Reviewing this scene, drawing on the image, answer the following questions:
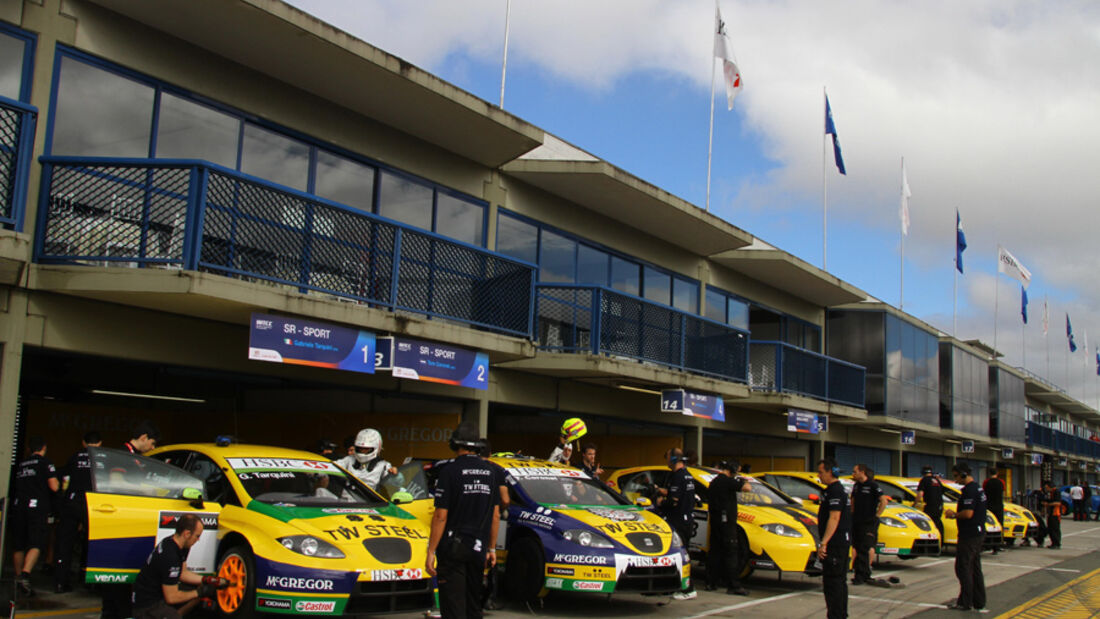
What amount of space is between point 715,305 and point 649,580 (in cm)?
1456

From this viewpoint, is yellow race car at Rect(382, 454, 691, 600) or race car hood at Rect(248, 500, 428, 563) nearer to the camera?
race car hood at Rect(248, 500, 428, 563)

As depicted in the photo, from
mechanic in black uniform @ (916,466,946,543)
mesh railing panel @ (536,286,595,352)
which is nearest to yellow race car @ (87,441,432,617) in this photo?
mesh railing panel @ (536,286,595,352)

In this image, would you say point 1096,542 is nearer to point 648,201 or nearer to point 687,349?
point 687,349

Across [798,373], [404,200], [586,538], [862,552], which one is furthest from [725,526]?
[798,373]

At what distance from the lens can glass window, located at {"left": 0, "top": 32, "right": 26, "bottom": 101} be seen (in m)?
9.86

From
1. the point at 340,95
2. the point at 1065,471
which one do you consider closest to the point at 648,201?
the point at 340,95

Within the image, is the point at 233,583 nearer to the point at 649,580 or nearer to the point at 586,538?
the point at 586,538

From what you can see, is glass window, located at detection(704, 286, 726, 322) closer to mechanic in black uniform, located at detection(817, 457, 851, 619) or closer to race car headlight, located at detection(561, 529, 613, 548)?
mechanic in black uniform, located at detection(817, 457, 851, 619)

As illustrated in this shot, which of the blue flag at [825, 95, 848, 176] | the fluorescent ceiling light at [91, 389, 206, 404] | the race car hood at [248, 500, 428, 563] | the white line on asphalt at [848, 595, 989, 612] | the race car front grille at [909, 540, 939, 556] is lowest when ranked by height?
the white line on asphalt at [848, 595, 989, 612]

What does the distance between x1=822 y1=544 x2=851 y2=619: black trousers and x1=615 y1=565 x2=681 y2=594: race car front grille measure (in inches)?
63.8

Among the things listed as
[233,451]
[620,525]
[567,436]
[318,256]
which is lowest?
[620,525]

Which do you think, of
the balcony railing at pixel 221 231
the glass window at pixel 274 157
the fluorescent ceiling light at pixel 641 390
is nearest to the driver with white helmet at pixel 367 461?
the balcony railing at pixel 221 231

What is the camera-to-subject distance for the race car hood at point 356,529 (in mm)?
7656

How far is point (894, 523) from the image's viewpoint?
15.8 meters
